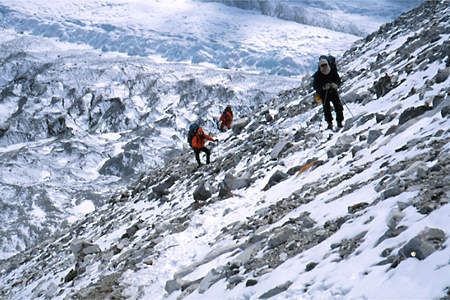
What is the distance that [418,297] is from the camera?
2.67 m

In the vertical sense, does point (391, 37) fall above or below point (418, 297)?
above

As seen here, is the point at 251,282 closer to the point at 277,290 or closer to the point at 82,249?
the point at 277,290

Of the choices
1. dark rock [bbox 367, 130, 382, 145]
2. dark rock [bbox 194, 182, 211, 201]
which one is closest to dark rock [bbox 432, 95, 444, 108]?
dark rock [bbox 367, 130, 382, 145]

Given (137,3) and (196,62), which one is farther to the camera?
(137,3)

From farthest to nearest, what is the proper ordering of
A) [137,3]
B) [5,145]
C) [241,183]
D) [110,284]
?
[137,3], [5,145], [241,183], [110,284]

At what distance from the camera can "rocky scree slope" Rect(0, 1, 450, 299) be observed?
142 inches

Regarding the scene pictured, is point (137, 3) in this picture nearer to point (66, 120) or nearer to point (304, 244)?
point (66, 120)

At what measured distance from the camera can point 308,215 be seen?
5559 mm

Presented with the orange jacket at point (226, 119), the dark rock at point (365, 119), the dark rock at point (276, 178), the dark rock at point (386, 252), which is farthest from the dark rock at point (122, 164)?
the dark rock at point (386, 252)

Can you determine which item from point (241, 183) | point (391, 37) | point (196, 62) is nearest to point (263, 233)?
point (241, 183)

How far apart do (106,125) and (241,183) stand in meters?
86.3

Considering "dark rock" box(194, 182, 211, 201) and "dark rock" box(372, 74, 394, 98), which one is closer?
"dark rock" box(194, 182, 211, 201)

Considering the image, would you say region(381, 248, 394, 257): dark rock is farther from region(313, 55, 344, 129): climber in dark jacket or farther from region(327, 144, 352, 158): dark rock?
region(313, 55, 344, 129): climber in dark jacket

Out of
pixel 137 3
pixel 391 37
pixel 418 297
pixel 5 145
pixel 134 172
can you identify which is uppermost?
pixel 137 3
